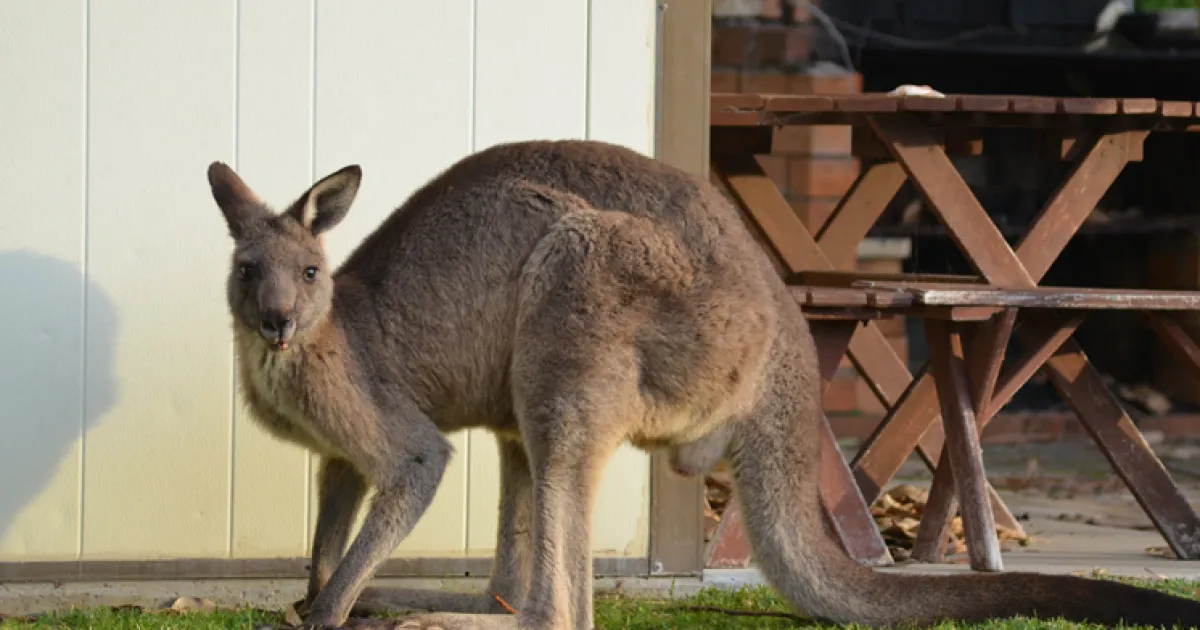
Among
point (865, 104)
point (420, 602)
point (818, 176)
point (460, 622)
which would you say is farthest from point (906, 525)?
point (460, 622)

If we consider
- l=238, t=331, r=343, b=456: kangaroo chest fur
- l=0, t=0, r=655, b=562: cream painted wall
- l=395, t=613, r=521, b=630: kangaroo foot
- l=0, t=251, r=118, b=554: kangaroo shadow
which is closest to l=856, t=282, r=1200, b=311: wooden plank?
l=0, t=0, r=655, b=562: cream painted wall

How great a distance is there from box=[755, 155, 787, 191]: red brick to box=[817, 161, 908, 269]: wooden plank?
152cm

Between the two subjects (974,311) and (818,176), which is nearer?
(974,311)

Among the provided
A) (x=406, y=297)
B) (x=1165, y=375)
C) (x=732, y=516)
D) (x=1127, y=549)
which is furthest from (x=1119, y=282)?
(x=406, y=297)

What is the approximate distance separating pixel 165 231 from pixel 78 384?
1.59 ft

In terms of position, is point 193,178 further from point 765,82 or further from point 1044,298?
point 765,82

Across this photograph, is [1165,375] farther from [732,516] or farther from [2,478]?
[2,478]

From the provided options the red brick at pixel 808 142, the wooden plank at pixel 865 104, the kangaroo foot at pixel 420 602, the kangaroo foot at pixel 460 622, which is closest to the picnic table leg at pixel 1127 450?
the wooden plank at pixel 865 104

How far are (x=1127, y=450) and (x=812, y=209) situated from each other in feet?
8.82

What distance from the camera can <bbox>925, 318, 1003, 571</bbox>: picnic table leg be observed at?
15.9ft

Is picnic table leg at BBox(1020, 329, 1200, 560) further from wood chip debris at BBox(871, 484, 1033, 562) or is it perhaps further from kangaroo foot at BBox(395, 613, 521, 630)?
kangaroo foot at BBox(395, 613, 521, 630)

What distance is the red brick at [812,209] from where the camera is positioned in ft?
25.3

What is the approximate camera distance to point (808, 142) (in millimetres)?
7703

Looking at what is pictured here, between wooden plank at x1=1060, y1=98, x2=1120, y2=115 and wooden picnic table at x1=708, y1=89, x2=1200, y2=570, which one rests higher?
wooden plank at x1=1060, y1=98, x2=1120, y2=115
